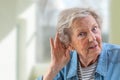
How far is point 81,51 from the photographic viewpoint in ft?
4.88

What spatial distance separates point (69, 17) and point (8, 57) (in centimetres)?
174

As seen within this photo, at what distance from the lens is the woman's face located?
4.66 ft

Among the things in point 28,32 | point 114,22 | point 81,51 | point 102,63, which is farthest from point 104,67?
point 28,32

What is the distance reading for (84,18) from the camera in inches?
56.4

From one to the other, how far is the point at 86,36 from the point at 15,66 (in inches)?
73.6

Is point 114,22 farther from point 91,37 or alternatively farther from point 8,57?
point 8,57

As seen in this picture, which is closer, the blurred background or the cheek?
the cheek

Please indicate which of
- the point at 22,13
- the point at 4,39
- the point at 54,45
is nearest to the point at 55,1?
the point at 22,13

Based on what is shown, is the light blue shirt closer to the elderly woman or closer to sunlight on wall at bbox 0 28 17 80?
the elderly woman

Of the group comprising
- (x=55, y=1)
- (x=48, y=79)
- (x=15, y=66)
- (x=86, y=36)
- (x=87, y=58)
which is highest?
(x=55, y=1)

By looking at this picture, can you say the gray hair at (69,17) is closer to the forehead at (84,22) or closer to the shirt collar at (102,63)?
the forehead at (84,22)

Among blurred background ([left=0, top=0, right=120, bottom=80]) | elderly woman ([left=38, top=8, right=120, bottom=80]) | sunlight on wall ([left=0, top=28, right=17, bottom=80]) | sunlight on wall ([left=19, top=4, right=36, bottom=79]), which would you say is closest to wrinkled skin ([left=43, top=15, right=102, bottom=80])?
elderly woman ([left=38, top=8, right=120, bottom=80])

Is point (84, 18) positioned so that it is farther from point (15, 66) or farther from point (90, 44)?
point (15, 66)

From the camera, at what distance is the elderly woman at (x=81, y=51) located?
1.43 m
